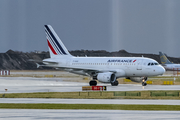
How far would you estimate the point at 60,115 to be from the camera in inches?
1025

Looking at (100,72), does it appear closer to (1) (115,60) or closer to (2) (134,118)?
(1) (115,60)

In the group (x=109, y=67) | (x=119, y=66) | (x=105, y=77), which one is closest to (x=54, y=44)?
(x=109, y=67)

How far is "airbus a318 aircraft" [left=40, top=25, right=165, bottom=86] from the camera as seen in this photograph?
214ft

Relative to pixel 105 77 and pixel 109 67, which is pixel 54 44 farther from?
pixel 105 77

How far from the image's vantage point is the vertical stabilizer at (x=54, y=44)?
254 feet

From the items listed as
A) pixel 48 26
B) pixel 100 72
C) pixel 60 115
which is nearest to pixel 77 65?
pixel 100 72

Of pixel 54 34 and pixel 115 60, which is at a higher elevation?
pixel 54 34

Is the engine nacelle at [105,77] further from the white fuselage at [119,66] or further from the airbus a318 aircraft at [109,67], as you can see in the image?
the white fuselage at [119,66]

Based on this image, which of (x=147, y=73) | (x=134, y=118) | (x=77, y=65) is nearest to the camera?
(x=134, y=118)

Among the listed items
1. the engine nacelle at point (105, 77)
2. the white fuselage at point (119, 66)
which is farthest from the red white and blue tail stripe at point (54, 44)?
the engine nacelle at point (105, 77)

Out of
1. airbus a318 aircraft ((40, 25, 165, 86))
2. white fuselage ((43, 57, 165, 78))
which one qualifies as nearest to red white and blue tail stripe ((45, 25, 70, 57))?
airbus a318 aircraft ((40, 25, 165, 86))

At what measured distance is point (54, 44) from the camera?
3086 inches

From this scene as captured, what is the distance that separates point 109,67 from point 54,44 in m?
15.3

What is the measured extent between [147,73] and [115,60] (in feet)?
21.1
